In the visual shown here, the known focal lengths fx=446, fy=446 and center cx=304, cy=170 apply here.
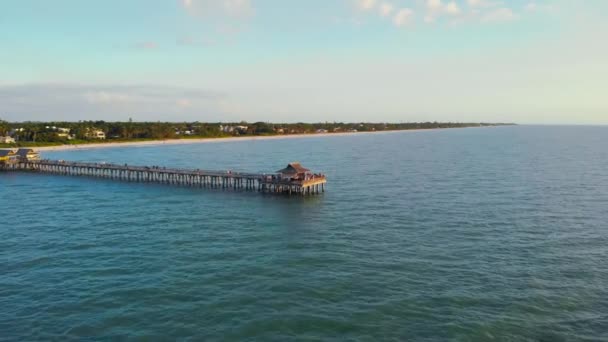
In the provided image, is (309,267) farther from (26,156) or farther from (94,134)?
(94,134)

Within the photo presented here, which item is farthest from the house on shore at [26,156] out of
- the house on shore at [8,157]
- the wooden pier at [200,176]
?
the house on shore at [8,157]

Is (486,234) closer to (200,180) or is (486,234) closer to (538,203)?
(538,203)

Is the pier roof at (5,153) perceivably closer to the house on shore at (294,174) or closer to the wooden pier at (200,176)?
the wooden pier at (200,176)

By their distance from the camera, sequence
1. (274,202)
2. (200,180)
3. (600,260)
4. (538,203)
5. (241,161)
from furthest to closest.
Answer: (241,161), (200,180), (274,202), (538,203), (600,260)

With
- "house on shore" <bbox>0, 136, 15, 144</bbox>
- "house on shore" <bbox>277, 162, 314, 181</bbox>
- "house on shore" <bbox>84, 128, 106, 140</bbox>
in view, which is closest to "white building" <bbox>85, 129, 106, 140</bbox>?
"house on shore" <bbox>84, 128, 106, 140</bbox>

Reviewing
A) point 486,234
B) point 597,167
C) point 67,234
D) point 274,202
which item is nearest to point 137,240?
point 67,234
